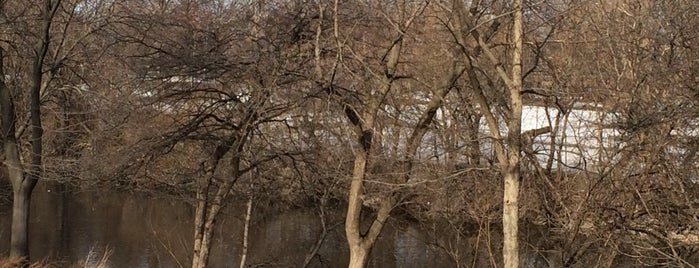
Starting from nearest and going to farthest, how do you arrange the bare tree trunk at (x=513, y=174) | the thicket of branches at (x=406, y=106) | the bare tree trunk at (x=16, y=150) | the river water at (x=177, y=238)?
the bare tree trunk at (x=513, y=174)
the thicket of branches at (x=406, y=106)
the bare tree trunk at (x=16, y=150)
the river water at (x=177, y=238)

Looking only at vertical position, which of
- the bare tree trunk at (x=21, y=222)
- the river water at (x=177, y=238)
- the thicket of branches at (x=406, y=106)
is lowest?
the river water at (x=177, y=238)

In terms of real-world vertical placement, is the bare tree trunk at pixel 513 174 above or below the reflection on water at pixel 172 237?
above

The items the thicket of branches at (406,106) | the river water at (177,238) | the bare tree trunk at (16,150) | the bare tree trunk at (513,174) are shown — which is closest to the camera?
the bare tree trunk at (513,174)

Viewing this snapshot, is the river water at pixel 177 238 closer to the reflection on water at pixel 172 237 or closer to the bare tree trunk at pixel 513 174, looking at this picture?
the reflection on water at pixel 172 237

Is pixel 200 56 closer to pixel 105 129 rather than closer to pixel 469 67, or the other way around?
pixel 105 129

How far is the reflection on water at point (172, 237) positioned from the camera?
17.5 metres

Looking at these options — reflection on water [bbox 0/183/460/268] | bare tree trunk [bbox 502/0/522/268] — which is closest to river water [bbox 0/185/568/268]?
reflection on water [bbox 0/183/460/268]

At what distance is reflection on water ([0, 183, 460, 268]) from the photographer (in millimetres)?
17516

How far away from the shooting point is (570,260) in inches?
Answer: 401

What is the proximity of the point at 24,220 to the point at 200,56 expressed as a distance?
473cm

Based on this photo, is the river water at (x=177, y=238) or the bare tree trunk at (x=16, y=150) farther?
the river water at (x=177, y=238)

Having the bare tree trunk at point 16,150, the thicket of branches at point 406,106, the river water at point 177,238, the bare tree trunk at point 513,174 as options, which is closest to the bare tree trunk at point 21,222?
the bare tree trunk at point 16,150

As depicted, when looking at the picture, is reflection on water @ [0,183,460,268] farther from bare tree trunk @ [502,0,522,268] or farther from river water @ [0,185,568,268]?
bare tree trunk @ [502,0,522,268]

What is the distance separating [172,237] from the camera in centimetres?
1972
